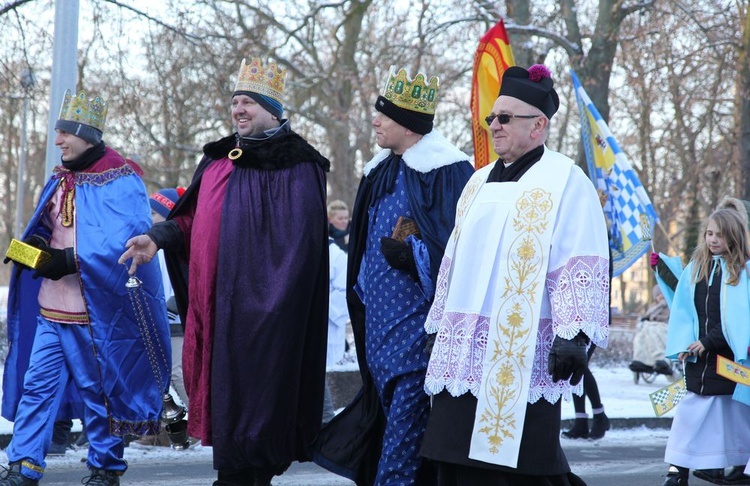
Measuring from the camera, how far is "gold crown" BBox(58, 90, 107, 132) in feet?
20.2

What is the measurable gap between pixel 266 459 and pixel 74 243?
1.75 m

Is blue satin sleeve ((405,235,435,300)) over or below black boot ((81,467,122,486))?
over

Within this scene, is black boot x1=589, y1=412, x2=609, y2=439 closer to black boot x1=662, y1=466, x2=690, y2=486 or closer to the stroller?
black boot x1=662, y1=466, x2=690, y2=486

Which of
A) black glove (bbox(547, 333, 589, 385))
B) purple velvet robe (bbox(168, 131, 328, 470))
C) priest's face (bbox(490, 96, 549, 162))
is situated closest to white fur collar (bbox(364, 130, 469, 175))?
purple velvet robe (bbox(168, 131, 328, 470))

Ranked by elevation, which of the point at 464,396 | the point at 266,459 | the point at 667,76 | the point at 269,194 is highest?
the point at 667,76

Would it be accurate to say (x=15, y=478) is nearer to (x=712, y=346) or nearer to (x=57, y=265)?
(x=57, y=265)

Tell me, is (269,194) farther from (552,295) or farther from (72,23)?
(72,23)

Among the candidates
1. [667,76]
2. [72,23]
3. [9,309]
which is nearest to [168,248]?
[9,309]

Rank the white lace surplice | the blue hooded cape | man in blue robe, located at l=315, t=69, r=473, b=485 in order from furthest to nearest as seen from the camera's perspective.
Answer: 1. the blue hooded cape
2. man in blue robe, located at l=315, t=69, r=473, b=485
3. the white lace surplice

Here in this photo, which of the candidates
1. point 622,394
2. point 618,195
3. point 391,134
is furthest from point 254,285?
point 622,394

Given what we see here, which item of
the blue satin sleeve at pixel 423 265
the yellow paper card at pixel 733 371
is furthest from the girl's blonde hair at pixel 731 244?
the blue satin sleeve at pixel 423 265

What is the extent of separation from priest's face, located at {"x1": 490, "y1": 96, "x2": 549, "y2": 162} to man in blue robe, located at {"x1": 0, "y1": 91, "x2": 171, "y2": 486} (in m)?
2.45

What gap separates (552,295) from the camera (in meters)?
4.27

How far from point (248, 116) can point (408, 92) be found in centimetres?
83
